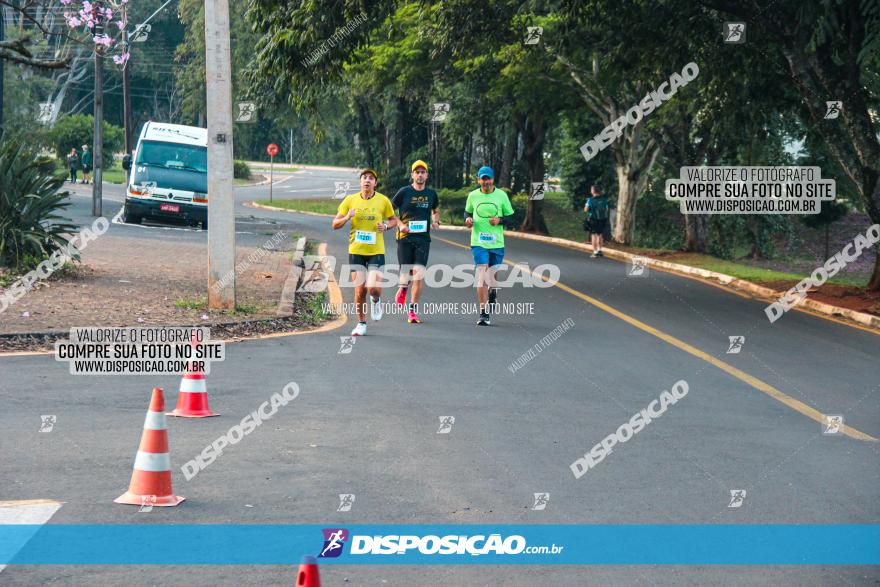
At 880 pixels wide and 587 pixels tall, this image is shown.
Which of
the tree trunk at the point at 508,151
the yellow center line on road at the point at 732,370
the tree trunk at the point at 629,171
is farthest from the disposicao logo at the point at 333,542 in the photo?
the tree trunk at the point at 508,151

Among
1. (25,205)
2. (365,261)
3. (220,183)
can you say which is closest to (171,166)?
(25,205)

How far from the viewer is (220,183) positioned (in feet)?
49.0

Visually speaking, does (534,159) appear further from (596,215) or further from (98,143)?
(98,143)

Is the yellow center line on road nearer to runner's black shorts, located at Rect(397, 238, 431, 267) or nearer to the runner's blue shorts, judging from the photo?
the runner's blue shorts

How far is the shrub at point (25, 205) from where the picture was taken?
16656mm

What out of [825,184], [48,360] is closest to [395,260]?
[48,360]

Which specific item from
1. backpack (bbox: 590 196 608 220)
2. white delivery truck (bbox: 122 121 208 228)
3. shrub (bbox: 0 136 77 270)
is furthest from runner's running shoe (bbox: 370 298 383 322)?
white delivery truck (bbox: 122 121 208 228)

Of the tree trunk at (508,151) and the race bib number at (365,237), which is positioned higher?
the tree trunk at (508,151)

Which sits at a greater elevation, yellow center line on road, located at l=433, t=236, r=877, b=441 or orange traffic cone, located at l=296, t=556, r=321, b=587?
orange traffic cone, located at l=296, t=556, r=321, b=587

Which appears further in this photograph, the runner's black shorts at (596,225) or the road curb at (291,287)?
the runner's black shorts at (596,225)

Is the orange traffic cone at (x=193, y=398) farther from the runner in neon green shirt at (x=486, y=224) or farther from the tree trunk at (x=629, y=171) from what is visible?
the tree trunk at (x=629, y=171)

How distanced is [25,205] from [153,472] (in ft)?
37.8

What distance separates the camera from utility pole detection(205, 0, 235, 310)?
14.8 m

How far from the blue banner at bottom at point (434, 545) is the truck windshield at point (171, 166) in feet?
89.6
